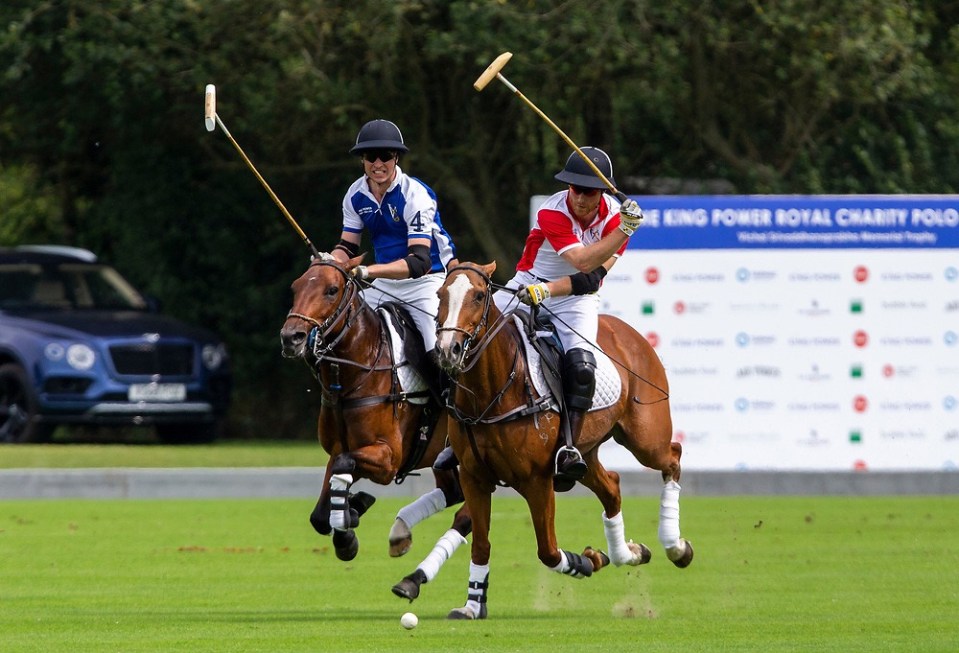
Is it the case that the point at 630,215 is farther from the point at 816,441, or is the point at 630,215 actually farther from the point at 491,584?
the point at 816,441

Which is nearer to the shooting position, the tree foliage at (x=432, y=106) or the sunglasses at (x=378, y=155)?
the sunglasses at (x=378, y=155)

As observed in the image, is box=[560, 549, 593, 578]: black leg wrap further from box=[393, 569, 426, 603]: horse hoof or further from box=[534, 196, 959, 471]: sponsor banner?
box=[534, 196, 959, 471]: sponsor banner

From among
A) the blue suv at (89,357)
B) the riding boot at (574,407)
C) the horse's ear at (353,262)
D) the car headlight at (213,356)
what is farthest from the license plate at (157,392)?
the riding boot at (574,407)

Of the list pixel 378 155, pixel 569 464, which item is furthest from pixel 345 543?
pixel 378 155

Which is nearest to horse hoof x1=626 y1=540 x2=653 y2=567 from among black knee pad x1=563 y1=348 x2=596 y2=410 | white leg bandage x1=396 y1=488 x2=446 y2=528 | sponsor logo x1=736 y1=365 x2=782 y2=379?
black knee pad x1=563 y1=348 x2=596 y2=410

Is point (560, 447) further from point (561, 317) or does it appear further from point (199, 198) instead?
point (199, 198)

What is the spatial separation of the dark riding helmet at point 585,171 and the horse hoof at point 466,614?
2.06 meters

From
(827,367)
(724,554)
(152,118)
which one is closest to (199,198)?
(152,118)

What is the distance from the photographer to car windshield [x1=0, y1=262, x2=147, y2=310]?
1983 centimetres

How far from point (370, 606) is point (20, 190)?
53.0 feet

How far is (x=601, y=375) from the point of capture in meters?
9.77

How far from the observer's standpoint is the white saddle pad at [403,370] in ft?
33.6

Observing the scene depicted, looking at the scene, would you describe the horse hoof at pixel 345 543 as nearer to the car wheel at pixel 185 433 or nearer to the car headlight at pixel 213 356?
the car headlight at pixel 213 356

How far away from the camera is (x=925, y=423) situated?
16.8m
